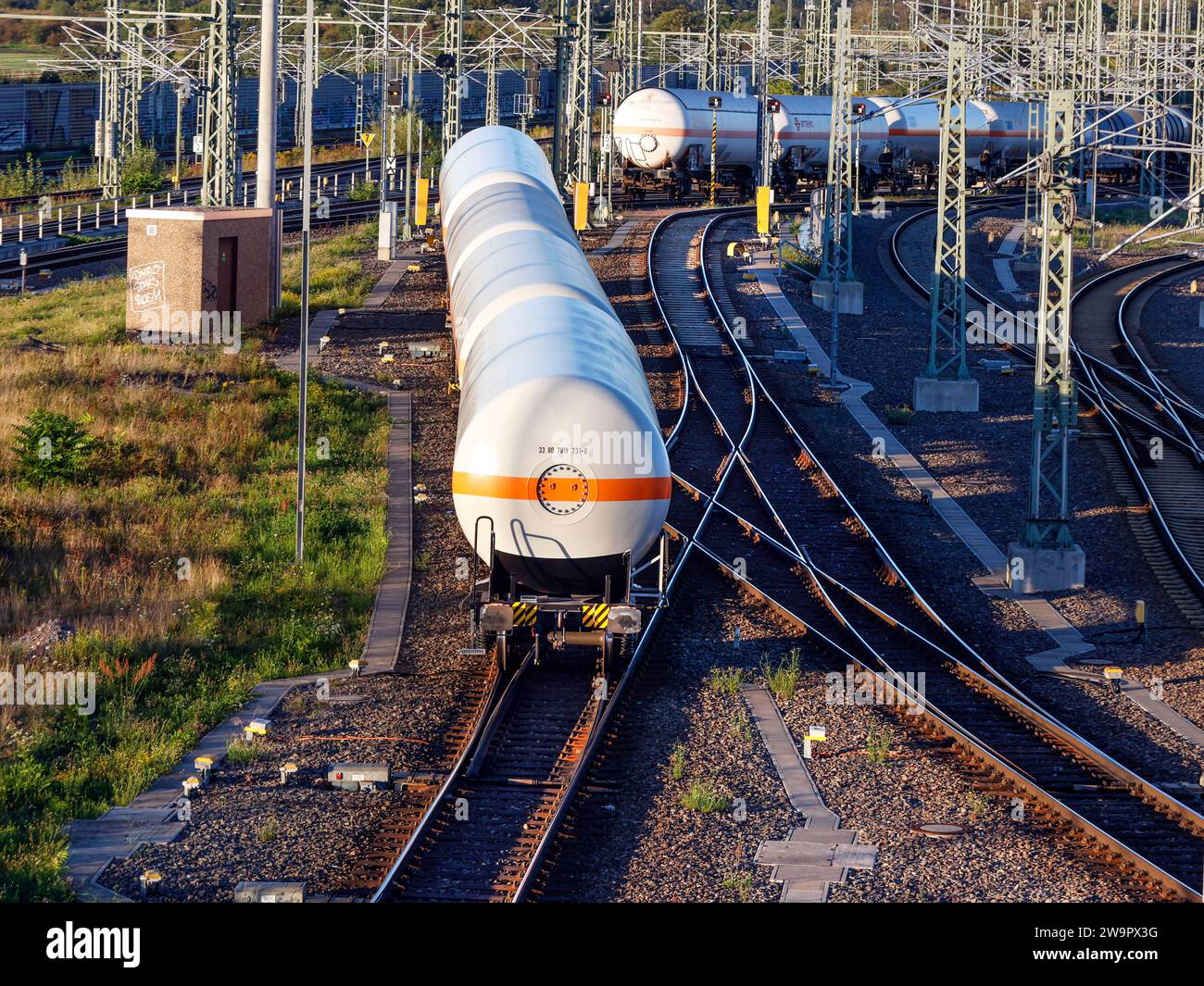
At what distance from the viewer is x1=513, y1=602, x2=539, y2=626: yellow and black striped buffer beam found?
50.8 feet

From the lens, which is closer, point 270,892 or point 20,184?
point 270,892

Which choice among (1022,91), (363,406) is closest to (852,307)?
(1022,91)

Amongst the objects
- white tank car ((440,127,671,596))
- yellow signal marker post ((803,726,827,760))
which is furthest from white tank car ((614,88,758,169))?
yellow signal marker post ((803,726,827,760))

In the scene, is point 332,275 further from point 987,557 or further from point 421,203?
point 987,557

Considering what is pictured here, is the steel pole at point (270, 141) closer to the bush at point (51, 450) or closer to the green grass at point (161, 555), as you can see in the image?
the green grass at point (161, 555)

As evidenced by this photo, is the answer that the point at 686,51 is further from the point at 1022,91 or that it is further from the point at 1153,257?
the point at 1022,91

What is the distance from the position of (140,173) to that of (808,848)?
161ft

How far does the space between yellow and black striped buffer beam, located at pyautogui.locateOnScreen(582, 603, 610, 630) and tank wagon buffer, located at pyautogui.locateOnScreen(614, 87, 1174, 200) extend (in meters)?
36.1

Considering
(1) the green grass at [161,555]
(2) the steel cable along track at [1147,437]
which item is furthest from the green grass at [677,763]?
(2) the steel cable along track at [1147,437]

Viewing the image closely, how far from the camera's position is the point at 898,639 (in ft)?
57.8

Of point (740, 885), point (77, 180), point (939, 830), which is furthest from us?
point (77, 180)

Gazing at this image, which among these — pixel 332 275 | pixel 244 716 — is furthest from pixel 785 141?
pixel 244 716

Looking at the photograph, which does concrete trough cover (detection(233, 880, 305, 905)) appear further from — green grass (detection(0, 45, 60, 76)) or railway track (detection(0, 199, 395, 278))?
green grass (detection(0, 45, 60, 76))
